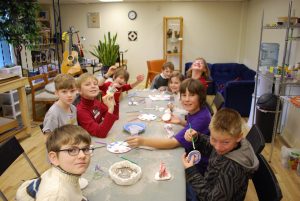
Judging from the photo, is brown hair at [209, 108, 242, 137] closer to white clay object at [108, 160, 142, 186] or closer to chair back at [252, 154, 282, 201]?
chair back at [252, 154, 282, 201]

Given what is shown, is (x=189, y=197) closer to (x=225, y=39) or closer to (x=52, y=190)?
(x=52, y=190)

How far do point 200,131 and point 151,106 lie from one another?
965mm

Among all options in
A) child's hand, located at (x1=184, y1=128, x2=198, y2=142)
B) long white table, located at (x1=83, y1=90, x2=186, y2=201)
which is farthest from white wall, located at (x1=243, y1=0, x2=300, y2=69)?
long white table, located at (x1=83, y1=90, x2=186, y2=201)

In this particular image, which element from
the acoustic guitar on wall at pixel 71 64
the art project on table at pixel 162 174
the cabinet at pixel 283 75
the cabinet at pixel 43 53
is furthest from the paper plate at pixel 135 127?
the cabinet at pixel 43 53

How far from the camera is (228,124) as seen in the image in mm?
1189

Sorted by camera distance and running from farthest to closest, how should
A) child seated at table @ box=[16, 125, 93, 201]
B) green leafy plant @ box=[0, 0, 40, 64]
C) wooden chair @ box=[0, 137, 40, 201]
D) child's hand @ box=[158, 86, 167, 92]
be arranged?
green leafy plant @ box=[0, 0, 40, 64] < child's hand @ box=[158, 86, 167, 92] < wooden chair @ box=[0, 137, 40, 201] < child seated at table @ box=[16, 125, 93, 201]

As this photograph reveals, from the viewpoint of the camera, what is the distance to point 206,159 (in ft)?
5.29

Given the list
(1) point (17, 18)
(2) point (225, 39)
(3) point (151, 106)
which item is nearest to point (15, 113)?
(1) point (17, 18)

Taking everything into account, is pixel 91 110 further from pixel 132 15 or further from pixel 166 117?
pixel 132 15

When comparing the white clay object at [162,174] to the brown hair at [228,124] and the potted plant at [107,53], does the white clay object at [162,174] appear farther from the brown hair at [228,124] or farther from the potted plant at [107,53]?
the potted plant at [107,53]

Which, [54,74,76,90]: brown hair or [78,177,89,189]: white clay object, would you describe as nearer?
[78,177,89,189]: white clay object

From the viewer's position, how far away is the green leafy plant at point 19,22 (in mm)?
3731

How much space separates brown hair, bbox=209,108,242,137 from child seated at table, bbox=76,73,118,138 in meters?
0.80

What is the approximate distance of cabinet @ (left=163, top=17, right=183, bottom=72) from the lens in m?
6.40
